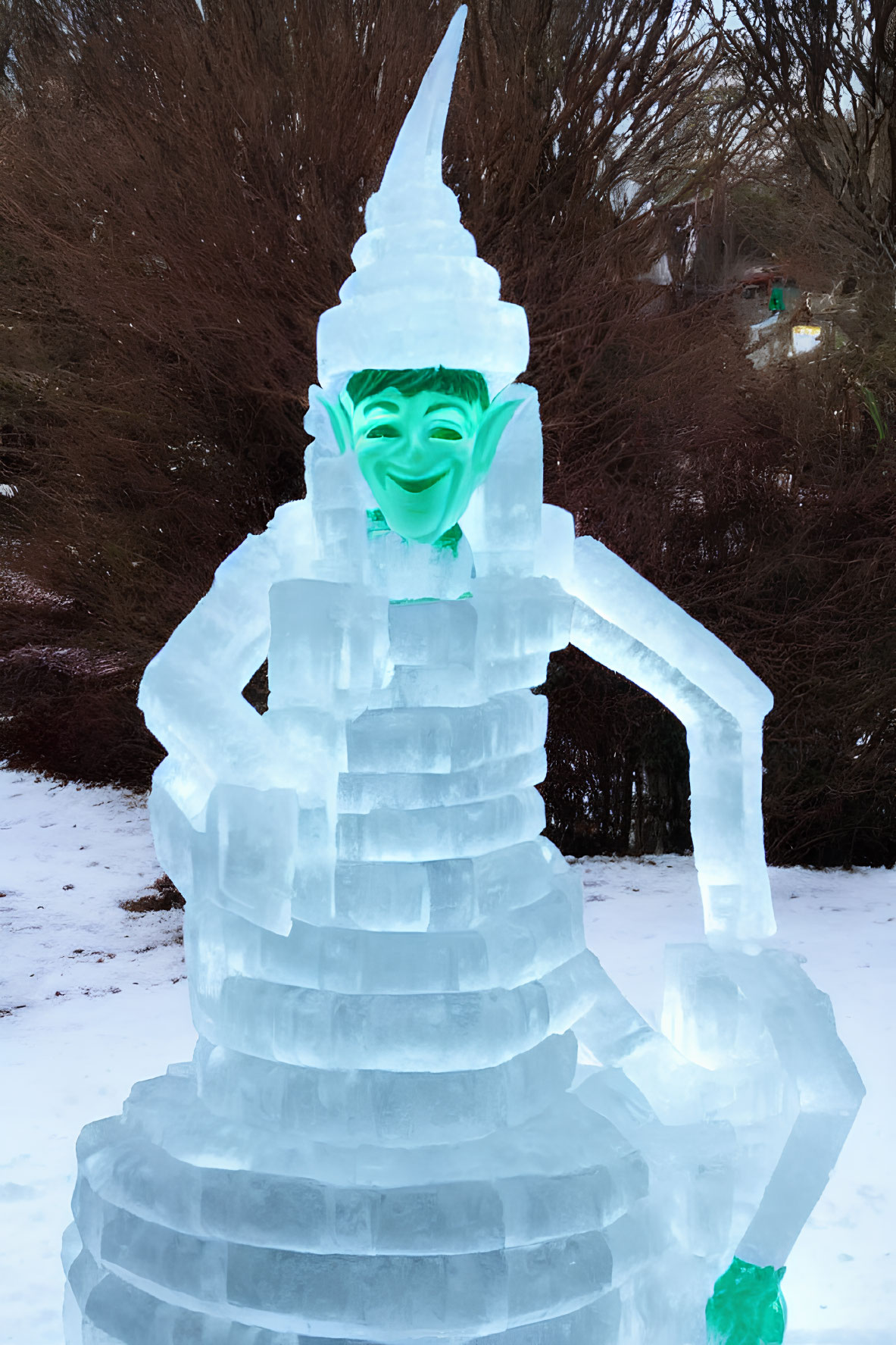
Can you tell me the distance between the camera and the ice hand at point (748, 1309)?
5.42ft

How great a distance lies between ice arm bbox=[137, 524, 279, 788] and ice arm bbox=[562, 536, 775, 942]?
510mm

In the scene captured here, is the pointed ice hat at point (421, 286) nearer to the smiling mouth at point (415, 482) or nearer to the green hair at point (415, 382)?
the green hair at point (415, 382)

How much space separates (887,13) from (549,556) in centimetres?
550

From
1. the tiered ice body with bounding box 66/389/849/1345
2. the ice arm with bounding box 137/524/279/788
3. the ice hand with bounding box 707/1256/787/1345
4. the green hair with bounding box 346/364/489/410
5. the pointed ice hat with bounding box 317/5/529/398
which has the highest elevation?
the pointed ice hat with bounding box 317/5/529/398

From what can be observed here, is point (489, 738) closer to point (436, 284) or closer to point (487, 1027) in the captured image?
point (487, 1027)

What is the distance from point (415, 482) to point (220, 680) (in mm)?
416

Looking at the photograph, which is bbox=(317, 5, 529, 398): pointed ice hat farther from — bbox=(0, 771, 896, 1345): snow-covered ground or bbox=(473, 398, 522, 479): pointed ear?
bbox=(0, 771, 896, 1345): snow-covered ground

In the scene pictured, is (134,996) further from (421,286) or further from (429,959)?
(421,286)

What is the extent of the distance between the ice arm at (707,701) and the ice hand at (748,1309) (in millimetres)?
489

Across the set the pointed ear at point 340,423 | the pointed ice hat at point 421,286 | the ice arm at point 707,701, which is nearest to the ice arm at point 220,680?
the pointed ear at point 340,423

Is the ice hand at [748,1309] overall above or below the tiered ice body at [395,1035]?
below

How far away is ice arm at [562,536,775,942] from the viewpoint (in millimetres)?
A: 1877

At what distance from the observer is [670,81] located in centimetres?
521

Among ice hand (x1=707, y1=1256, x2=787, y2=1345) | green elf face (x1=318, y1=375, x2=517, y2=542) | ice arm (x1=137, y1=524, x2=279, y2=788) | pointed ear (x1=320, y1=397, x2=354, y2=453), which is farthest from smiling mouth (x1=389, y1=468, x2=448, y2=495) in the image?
ice hand (x1=707, y1=1256, x2=787, y2=1345)
